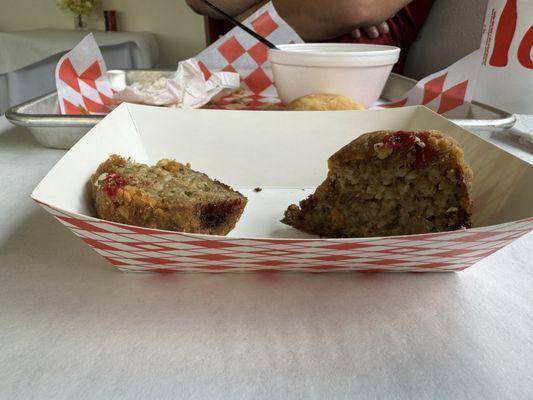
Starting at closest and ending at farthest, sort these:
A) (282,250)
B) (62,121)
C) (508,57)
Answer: (282,250) → (62,121) → (508,57)

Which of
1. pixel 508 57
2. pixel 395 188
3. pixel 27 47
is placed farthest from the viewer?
pixel 27 47

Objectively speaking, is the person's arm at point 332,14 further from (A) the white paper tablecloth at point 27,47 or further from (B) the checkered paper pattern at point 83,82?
(A) the white paper tablecloth at point 27,47

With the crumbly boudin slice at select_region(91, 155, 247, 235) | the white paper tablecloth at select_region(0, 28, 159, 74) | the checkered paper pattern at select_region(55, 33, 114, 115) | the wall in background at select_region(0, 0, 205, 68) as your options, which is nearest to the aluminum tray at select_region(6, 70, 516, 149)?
the checkered paper pattern at select_region(55, 33, 114, 115)

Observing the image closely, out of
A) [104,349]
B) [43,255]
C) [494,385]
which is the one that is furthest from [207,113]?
[494,385]

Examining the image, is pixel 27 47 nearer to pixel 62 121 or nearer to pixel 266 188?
pixel 62 121

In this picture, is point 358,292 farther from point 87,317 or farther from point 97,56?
point 97,56

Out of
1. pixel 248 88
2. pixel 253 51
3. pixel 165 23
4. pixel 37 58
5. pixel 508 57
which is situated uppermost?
pixel 508 57

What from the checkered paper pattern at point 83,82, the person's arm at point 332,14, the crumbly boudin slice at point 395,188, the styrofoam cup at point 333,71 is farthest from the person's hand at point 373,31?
the crumbly boudin slice at point 395,188

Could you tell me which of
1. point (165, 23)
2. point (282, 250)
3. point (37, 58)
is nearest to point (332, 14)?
point (282, 250)
